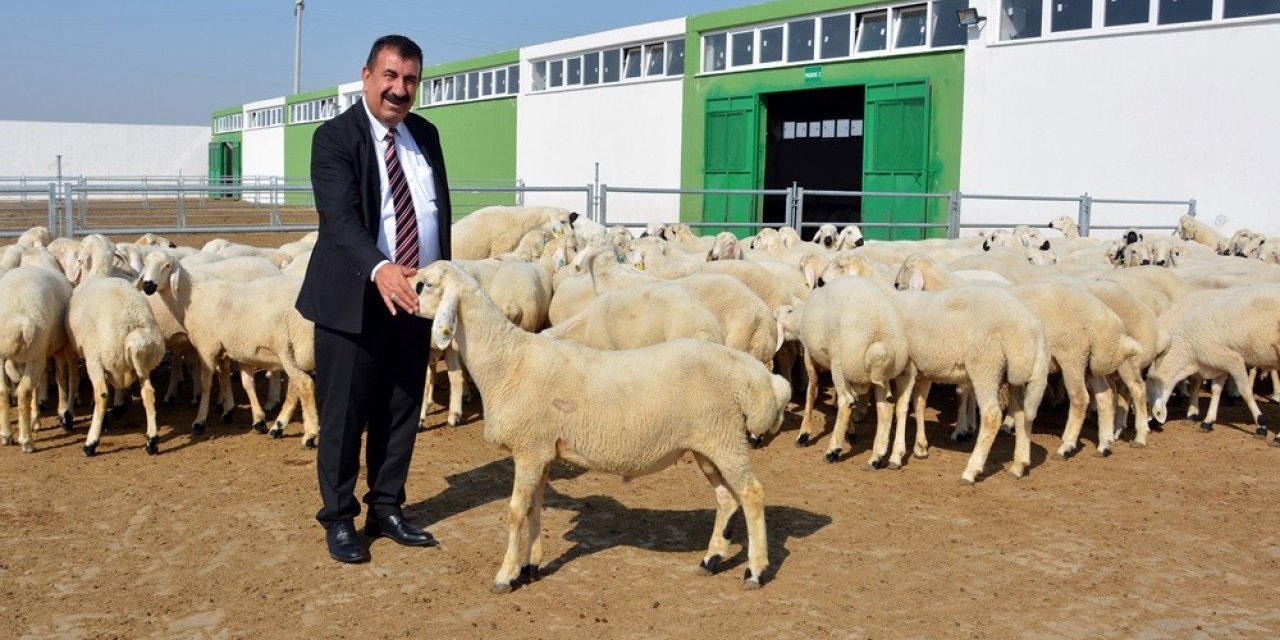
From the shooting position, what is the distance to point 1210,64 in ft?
58.1

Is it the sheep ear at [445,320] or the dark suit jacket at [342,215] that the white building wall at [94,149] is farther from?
the sheep ear at [445,320]

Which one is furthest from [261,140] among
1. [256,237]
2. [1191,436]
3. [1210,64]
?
[1191,436]

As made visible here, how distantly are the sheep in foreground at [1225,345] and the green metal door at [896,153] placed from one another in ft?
38.8

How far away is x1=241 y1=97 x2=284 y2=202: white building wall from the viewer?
59.4 meters

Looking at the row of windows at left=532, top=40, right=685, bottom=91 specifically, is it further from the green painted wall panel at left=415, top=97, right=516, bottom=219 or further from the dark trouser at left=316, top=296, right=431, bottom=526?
the dark trouser at left=316, top=296, right=431, bottom=526

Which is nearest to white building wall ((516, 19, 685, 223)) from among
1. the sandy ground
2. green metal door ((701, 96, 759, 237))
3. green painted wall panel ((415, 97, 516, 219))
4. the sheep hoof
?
green painted wall panel ((415, 97, 516, 219))

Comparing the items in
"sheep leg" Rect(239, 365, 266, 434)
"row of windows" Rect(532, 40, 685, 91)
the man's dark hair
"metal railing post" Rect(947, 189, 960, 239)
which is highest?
"row of windows" Rect(532, 40, 685, 91)

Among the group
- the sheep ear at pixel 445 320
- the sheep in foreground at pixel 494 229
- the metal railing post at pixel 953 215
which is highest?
the metal railing post at pixel 953 215

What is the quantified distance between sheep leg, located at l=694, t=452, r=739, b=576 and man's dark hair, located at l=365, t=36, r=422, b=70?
2.43 m

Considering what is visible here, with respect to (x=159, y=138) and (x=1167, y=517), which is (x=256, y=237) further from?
(x=159, y=138)

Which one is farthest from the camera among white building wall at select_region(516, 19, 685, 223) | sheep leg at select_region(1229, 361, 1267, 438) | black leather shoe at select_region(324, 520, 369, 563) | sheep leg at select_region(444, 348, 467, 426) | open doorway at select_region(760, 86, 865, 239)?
white building wall at select_region(516, 19, 685, 223)

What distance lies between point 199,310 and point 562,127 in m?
23.3

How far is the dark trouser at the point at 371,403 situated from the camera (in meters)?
5.80

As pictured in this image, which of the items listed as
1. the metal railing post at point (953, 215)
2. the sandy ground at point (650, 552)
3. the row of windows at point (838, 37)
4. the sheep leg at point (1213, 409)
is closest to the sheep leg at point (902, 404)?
the sandy ground at point (650, 552)
